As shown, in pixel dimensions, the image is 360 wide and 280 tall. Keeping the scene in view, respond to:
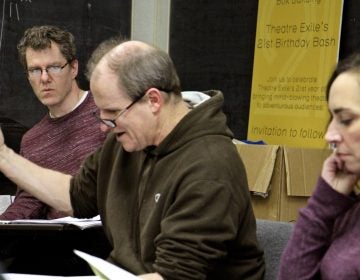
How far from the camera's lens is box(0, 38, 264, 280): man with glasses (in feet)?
5.57

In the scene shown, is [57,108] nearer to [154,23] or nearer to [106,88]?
[106,88]

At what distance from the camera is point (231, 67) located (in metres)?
4.43

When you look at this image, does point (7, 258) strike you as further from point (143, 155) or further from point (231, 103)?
point (231, 103)

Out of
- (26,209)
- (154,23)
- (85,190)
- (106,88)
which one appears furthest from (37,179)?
(154,23)

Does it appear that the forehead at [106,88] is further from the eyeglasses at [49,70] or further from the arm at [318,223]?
the eyeglasses at [49,70]

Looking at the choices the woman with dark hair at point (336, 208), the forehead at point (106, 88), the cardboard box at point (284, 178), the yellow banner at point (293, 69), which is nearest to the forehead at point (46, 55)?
the forehead at point (106, 88)

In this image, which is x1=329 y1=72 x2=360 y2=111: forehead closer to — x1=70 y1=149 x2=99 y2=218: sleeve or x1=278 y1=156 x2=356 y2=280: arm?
x1=278 y1=156 x2=356 y2=280: arm

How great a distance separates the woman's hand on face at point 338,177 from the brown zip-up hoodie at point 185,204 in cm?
27

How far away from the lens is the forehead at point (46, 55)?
2.90 m

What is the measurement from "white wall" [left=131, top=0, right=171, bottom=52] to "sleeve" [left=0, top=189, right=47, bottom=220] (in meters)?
2.15

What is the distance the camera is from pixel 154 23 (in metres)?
4.76

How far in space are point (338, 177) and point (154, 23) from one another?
11.0ft

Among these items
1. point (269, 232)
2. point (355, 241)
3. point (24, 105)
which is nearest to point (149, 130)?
point (269, 232)

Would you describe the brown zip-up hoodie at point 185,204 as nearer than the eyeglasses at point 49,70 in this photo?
Yes
